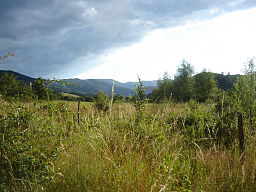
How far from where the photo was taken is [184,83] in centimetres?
5109

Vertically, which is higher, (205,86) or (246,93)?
A: (205,86)

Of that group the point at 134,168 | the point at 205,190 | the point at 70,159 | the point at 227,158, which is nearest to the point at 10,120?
the point at 70,159

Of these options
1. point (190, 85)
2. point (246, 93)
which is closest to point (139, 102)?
point (246, 93)

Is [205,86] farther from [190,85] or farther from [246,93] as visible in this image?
[246,93]

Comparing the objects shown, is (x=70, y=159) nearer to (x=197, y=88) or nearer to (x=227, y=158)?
(x=227, y=158)

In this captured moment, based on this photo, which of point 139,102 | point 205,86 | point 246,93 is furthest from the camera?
point 205,86

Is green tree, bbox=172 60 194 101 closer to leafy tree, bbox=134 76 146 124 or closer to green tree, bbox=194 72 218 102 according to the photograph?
green tree, bbox=194 72 218 102

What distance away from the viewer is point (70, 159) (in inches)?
132

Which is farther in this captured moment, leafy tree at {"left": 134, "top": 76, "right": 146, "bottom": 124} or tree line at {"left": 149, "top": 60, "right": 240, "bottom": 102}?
tree line at {"left": 149, "top": 60, "right": 240, "bottom": 102}

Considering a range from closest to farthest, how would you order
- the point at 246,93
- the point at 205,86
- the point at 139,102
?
the point at 139,102
the point at 246,93
the point at 205,86

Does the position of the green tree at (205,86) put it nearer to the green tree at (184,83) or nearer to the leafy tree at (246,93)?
the green tree at (184,83)

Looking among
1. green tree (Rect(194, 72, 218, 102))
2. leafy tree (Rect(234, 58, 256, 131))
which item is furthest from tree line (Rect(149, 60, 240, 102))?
leafy tree (Rect(234, 58, 256, 131))

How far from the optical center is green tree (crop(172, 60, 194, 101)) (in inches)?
1919

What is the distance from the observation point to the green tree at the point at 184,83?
48.8 metres
